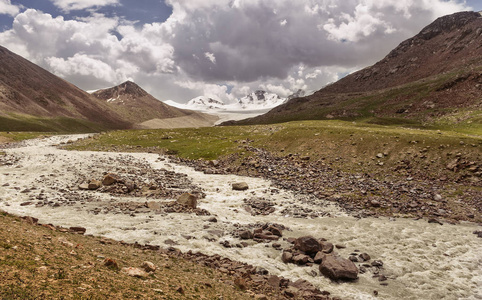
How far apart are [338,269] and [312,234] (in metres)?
7.10

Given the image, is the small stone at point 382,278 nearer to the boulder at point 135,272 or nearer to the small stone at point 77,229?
the boulder at point 135,272

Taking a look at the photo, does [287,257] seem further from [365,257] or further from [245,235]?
[365,257]

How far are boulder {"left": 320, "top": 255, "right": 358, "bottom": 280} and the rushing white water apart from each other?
21.8 inches

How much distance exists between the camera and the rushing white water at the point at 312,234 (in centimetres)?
1767

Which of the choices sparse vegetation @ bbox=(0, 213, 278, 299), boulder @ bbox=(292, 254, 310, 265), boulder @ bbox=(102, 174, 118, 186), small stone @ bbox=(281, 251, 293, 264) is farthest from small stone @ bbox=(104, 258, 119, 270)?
boulder @ bbox=(102, 174, 118, 186)

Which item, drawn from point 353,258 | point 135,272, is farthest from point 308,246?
point 135,272

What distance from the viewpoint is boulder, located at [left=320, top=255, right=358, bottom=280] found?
1775 cm

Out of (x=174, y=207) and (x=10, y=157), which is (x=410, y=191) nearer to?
(x=174, y=207)

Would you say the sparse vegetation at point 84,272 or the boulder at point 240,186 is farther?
the boulder at point 240,186

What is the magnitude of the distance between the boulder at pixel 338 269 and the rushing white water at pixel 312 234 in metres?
0.55

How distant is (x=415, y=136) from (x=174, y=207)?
142 ft

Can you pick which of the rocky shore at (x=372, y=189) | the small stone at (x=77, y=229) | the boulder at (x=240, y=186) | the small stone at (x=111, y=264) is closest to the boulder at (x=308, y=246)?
the rocky shore at (x=372, y=189)

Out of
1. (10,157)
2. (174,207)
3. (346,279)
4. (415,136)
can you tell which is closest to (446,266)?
(346,279)

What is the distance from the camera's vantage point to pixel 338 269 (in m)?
17.8
